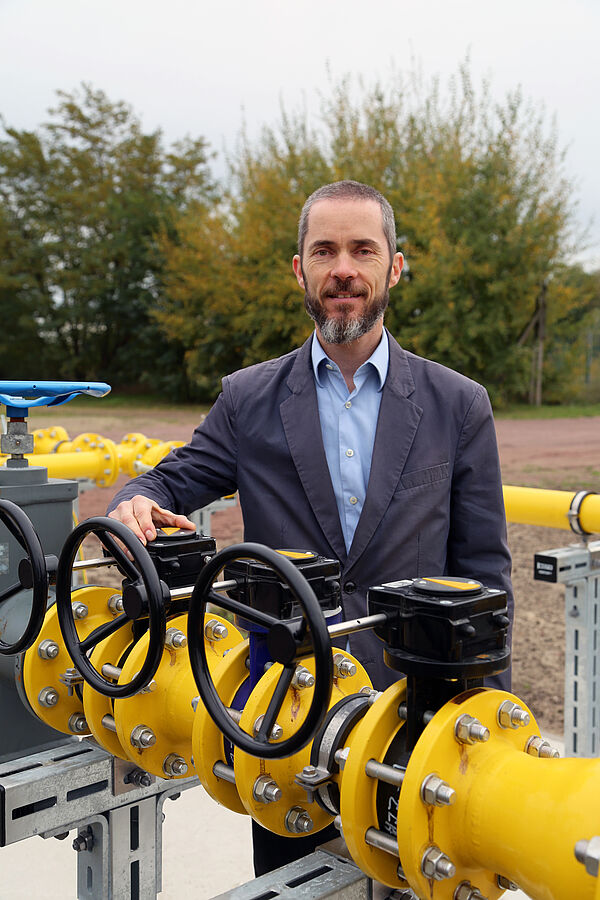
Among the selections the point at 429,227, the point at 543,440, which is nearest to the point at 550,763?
the point at 543,440

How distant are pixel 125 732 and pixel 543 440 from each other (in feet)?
33.9

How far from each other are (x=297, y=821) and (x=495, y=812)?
0.28 m

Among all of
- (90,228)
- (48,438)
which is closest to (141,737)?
(48,438)

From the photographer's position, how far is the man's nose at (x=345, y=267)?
1.55 metres

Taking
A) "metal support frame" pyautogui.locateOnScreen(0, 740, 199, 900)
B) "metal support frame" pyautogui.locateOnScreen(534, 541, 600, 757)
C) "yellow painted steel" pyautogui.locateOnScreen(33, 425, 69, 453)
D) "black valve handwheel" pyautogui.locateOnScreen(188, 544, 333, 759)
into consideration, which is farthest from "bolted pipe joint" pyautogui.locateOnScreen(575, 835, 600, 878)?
"yellow painted steel" pyautogui.locateOnScreen(33, 425, 69, 453)

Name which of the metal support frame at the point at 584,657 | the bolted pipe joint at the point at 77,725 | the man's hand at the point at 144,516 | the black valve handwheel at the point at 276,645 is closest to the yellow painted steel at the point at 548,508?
the metal support frame at the point at 584,657

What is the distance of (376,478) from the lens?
1521 mm

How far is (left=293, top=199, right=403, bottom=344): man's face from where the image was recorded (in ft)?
5.08

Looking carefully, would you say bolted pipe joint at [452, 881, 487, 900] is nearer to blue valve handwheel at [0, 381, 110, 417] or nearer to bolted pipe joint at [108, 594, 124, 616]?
bolted pipe joint at [108, 594, 124, 616]

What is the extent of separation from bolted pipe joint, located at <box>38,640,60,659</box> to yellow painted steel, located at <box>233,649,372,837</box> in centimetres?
38

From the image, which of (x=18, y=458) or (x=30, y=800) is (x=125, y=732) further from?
(x=18, y=458)

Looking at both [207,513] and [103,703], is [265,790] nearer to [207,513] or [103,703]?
[103,703]

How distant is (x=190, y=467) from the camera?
1632 millimetres

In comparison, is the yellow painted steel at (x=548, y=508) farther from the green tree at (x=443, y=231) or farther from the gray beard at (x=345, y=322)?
the green tree at (x=443, y=231)
